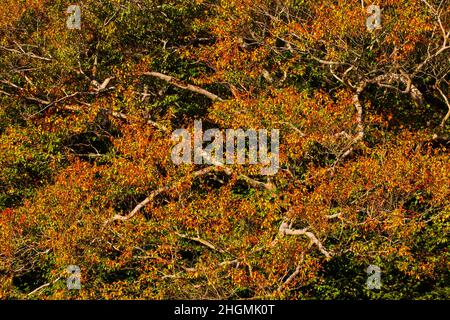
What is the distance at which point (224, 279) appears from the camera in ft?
62.3

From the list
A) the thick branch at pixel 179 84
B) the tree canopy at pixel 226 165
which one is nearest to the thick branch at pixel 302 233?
the tree canopy at pixel 226 165

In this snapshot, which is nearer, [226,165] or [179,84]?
[226,165]

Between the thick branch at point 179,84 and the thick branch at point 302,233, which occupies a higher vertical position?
the thick branch at point 179,84

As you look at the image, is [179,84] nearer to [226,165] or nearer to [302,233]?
[226,165]

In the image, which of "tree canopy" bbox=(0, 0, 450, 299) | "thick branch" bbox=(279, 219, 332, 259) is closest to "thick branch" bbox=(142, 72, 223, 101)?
"tree canopy" bbox=(0, 0, 450, 299)

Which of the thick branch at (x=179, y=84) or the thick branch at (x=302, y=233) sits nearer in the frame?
the thick branch at (x=302, y=233)

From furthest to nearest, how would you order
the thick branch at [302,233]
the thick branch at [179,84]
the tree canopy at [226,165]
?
the thick branch at [179,84], the tree canopy at [226,165], the thick branch at [302,233]

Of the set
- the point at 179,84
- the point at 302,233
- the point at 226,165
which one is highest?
the point at 179,84

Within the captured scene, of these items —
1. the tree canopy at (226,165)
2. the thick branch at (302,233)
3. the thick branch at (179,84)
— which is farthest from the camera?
the thick branch at (179,84)

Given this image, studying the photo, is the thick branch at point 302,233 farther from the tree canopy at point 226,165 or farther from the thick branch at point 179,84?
the thick branch at point 179,84

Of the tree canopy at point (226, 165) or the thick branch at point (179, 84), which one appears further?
the thick branch at point (179, 84)

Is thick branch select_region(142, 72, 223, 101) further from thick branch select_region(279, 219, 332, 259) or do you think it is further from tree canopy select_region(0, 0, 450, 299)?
thick branch select_region(279, 219, 332, 259)

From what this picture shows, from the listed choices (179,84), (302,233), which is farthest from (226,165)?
(179,84)
